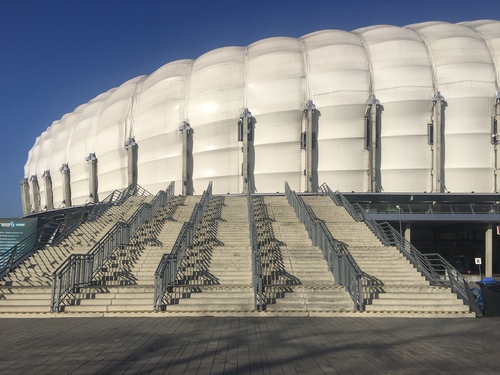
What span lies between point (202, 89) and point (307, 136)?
351 inches

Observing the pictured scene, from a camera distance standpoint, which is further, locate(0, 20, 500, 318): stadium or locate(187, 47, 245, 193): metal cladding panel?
locate(187, 47, 245, 193): metal cladding panel

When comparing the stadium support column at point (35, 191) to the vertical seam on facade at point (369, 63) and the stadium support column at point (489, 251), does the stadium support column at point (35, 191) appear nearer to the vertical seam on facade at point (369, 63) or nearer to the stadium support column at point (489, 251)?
the vertical seam on facade at point (369, 63)

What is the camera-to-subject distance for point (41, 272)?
14.5 meters

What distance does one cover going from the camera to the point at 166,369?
629 centimetres

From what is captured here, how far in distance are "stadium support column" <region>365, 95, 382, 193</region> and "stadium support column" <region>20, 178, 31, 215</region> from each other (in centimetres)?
4214

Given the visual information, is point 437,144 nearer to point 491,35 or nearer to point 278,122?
point 278,122

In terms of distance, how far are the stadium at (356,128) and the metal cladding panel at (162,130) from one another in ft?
0.30

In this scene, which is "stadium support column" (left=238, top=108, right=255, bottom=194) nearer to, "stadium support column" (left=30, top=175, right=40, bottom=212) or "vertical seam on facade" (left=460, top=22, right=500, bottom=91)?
"vertical seam on facade" (left=460, top=22, right=500, bottom=91)

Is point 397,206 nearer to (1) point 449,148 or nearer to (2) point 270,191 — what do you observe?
(1) point 449,148

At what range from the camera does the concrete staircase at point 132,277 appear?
1158cm

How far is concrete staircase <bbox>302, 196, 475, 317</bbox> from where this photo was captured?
11594 millimetres

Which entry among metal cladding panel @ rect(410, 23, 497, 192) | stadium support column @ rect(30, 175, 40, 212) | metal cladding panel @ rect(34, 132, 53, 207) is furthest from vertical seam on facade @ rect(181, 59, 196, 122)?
stadium support column @ rect(30, 175, 40, 212)

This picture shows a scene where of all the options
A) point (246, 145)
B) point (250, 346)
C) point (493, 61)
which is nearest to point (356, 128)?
point (246, 145)

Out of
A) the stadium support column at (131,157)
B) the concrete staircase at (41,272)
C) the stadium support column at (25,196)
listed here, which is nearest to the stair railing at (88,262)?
the concrete staircase at (41,272)
